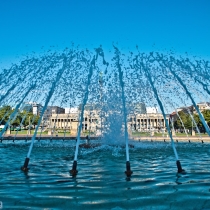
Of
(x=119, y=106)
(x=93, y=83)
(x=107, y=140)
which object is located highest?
(x=93, y=83)

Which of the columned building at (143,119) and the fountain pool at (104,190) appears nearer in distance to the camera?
the fountain pool at (104,190)

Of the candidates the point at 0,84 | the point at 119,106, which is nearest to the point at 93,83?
the point at 119,106

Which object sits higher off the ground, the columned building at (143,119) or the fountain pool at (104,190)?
the columned building at (143,119)

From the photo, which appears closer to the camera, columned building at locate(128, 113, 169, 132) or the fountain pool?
the fountain pool

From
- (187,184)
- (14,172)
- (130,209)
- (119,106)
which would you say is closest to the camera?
(130,209)

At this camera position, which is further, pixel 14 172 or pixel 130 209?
pixel 14 172

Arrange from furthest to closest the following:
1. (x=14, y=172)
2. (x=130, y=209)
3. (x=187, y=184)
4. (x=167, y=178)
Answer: (x=14, y=172) < (x=167, y=178) < (x=187, y=184) < (x=130, y=209)

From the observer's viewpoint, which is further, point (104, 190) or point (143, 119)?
point (143, 119)

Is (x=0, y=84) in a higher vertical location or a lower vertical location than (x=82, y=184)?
higher

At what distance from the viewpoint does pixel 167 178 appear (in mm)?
10320

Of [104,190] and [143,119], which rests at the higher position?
[143,119]

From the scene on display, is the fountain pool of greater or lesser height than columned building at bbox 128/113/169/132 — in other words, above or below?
below

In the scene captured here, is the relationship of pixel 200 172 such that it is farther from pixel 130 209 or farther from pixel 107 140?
pixel 107 140

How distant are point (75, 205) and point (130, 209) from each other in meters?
1.36
